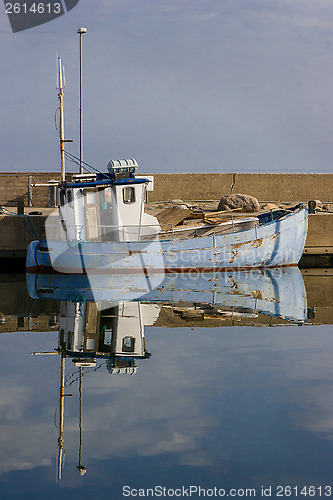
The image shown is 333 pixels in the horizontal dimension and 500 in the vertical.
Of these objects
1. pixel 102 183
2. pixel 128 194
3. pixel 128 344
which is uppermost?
pixel 102 183

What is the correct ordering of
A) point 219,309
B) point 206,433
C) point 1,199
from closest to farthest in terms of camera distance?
Result: point 206,433, point 219,309, point 1,199

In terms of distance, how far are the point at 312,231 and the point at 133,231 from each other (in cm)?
652

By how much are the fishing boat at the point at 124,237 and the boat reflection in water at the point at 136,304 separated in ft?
1.24

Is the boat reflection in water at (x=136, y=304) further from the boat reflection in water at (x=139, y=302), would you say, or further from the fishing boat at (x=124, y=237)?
the fishing boat at (x=124, y=237)

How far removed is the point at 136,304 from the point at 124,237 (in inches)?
186

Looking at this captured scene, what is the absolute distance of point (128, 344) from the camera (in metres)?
11.9

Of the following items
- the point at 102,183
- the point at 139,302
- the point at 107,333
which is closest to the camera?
the point at 107,333

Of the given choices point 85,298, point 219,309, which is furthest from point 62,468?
point 85,298

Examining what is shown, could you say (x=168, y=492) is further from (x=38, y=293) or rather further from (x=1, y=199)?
(x=1, y=199)

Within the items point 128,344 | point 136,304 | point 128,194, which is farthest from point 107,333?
point 128,194

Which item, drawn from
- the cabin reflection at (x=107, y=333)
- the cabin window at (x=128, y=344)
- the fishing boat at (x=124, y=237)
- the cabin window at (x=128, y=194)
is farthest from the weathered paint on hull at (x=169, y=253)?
the cabin window at (x=128, y=344)

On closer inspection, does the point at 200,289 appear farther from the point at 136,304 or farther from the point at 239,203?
the point at 239,203

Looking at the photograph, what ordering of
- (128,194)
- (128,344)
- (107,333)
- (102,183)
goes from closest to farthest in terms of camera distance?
1. (128,344)
2. (107,333)
3. (102,183)
4. (128,194)

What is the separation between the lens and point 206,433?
25.5 ft
